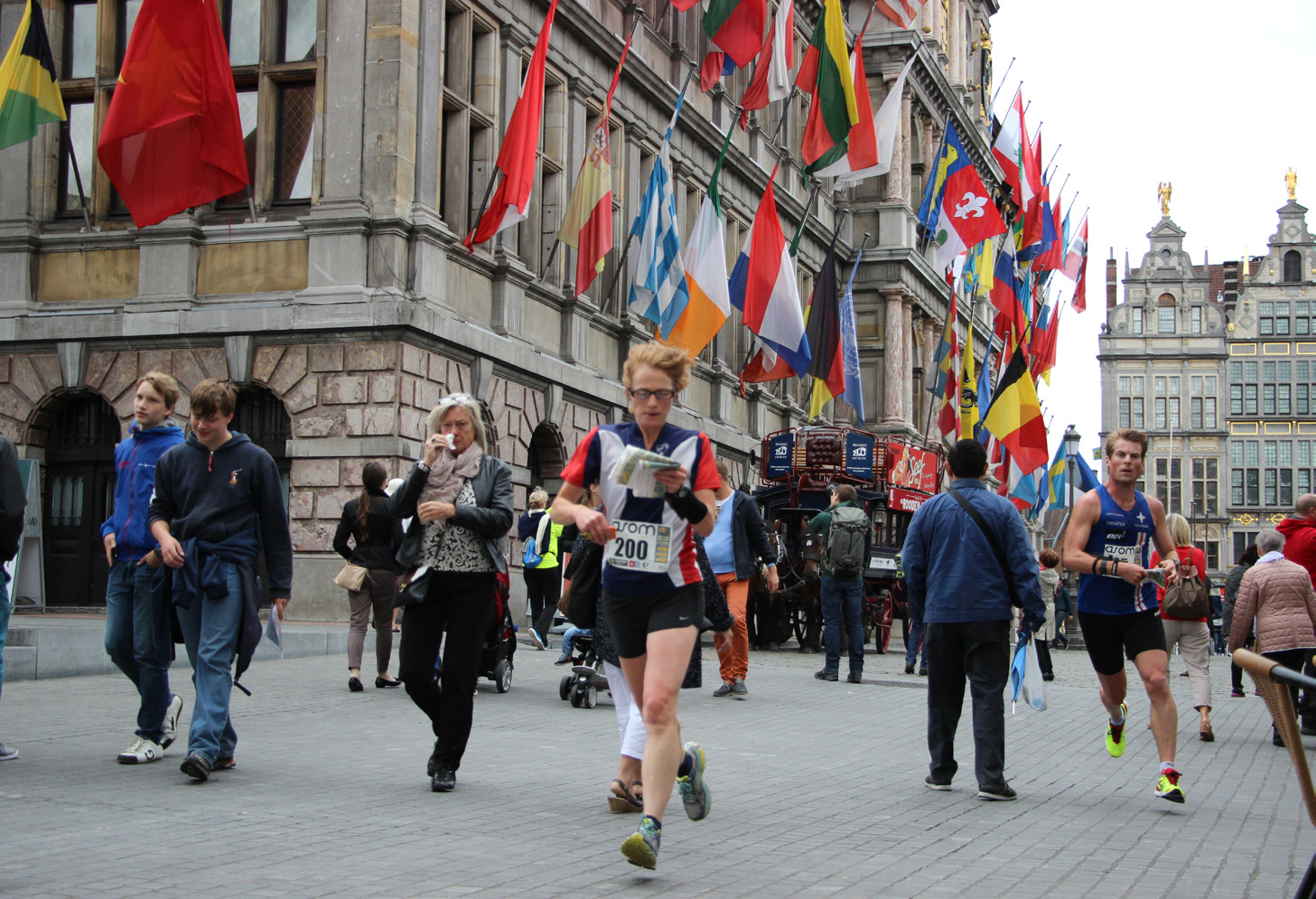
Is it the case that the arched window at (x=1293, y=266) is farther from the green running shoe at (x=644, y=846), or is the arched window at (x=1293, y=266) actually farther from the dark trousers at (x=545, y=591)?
the green running shoe at (x=644, y=846)

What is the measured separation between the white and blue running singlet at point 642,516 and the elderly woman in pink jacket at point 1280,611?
674 centimetres

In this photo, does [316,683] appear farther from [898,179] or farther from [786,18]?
[898,179]

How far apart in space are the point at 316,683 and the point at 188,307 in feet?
27.7

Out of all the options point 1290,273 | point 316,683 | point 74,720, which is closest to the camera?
point 74,720

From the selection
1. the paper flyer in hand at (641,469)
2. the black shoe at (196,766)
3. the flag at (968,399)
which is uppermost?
the flag at (968,399)

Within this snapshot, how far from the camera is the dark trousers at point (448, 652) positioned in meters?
7.52

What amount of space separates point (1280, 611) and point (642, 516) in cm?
721

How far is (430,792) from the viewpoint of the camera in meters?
7.46

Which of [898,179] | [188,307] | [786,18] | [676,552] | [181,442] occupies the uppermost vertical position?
[898,179]

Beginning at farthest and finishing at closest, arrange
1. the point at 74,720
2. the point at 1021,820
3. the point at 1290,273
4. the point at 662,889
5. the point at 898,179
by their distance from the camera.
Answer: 1. the point at 1290,273
2. the point at 898,179
3. the point at 74,720
4. the point at 1021,820
5. the point at 662,889

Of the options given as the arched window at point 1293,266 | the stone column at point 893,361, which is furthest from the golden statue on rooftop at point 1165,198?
the stone column at point 893,361

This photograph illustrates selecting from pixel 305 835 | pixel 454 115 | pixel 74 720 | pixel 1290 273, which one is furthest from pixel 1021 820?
pixel 1290 273

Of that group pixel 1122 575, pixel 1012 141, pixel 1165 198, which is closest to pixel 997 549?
pixel 1122 575

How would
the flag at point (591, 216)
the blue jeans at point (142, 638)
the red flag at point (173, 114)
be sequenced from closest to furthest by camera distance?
the blue jeans at point (142, 638) → the red flag at point (173, 114) → the flag at point (591, 216)
